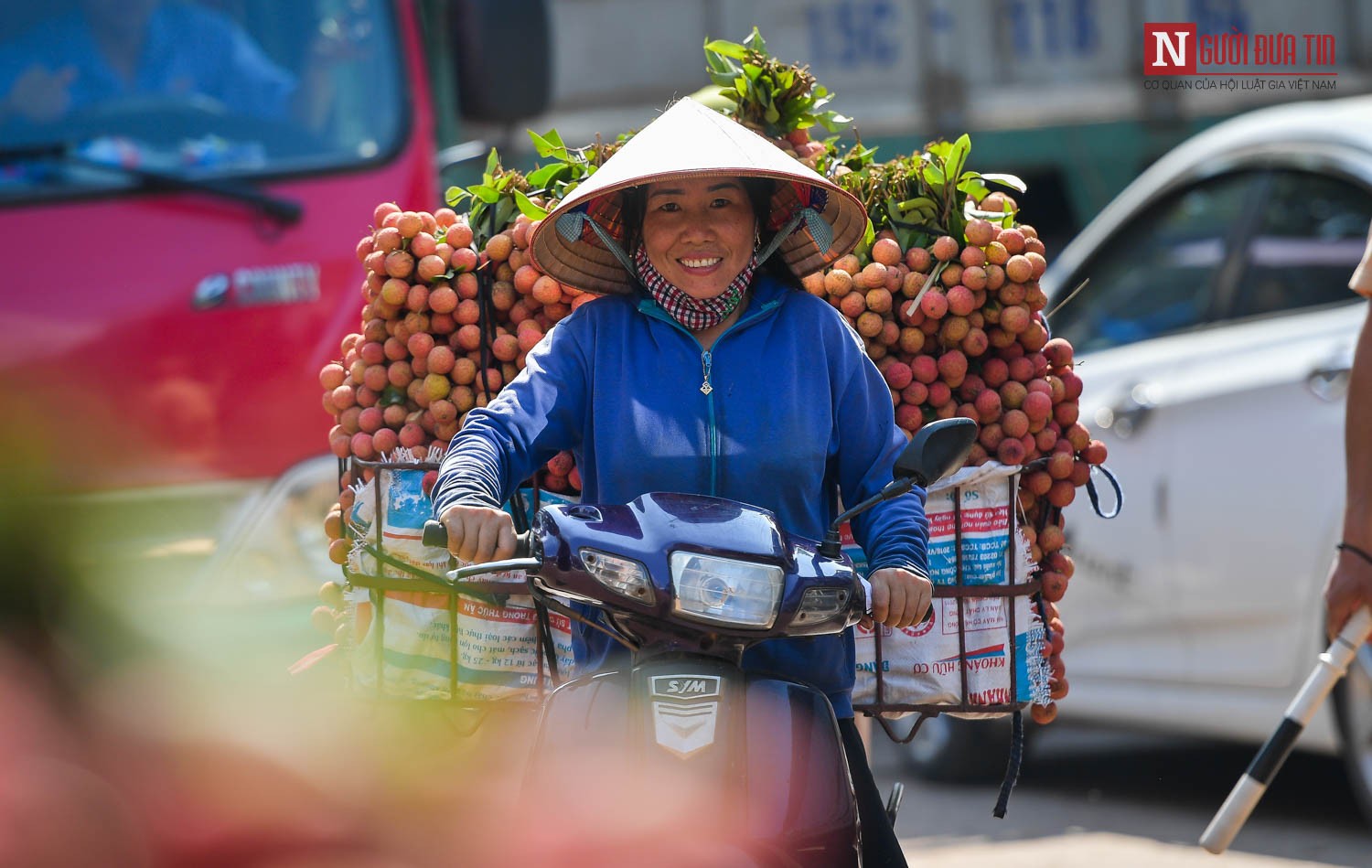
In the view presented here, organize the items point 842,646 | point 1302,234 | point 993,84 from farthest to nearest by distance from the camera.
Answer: point 993,84 → point 1302,234 → point 842,646

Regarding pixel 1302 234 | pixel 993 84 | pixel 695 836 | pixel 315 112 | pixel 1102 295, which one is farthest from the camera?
pixel 993 84

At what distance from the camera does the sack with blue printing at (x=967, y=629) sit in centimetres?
286

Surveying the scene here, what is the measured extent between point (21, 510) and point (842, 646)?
1912 mm

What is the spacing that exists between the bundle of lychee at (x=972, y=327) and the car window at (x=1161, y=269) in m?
2.51

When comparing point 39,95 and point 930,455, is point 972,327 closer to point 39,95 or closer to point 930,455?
point 930,455

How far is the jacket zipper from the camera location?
2.50m

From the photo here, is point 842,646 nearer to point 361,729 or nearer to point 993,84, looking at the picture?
point 361,729

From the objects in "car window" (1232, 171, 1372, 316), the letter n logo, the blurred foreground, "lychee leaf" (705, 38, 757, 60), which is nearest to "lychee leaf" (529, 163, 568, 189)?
"lychee leaf" (705, 38, 757, 60)

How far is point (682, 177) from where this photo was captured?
2518mm

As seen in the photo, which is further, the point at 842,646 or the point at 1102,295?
the point at 1102,295

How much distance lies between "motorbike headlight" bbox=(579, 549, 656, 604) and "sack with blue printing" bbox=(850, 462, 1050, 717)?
87 centimetres

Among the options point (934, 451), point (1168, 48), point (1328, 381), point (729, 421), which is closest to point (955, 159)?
point (729, 421)

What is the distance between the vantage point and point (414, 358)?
3.04m

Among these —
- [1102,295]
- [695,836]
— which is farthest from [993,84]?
[695,836]
